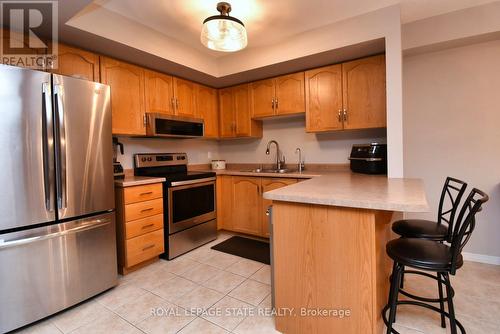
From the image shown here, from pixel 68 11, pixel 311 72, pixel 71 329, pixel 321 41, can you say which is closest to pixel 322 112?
pixel 311 72

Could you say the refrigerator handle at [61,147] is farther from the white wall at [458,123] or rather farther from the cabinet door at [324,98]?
the white wall at [458,123]

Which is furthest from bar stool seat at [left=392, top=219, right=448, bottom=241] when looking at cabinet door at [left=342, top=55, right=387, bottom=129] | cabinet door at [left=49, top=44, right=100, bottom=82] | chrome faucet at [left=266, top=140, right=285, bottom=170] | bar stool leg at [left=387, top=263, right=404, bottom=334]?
cabinet door at [left=49, top=44, right=100, bottom=82]

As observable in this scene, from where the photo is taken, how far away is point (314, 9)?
214cm

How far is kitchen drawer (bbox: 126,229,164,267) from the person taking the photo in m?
2.34

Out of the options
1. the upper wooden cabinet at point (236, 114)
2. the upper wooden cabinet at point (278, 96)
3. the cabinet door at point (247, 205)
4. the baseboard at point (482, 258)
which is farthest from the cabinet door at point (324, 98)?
the baseboard at point (482, 258)

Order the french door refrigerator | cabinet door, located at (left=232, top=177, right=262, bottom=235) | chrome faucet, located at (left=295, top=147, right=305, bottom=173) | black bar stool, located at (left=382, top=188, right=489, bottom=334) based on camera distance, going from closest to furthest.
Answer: black bar stool, located at (left=382, top=188, right=489, bottom=334) → the french door refrigerator → cabinet door, located at (left=232, top=177, right=262, bottom=235) → chrome faucet, located at (left=295, top=147, right=305, bottom=173)

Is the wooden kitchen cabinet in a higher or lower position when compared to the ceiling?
lower

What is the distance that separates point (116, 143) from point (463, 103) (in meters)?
3.70

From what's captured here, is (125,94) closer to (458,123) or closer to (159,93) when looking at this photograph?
(159,93)

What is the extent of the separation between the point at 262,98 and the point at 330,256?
7.89ft

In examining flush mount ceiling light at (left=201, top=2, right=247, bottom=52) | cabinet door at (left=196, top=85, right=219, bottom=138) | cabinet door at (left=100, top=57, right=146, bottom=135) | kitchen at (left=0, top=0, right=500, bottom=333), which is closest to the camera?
kitchen at (left=0, top=0, right=500, bottom=333)

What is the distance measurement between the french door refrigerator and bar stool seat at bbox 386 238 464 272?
7.02ft

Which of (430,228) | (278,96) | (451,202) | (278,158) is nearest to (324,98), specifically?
(278,96)

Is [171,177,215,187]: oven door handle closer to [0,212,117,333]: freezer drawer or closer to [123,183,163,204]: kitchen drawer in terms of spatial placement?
[123,183,163,204]: kitchen drawer
